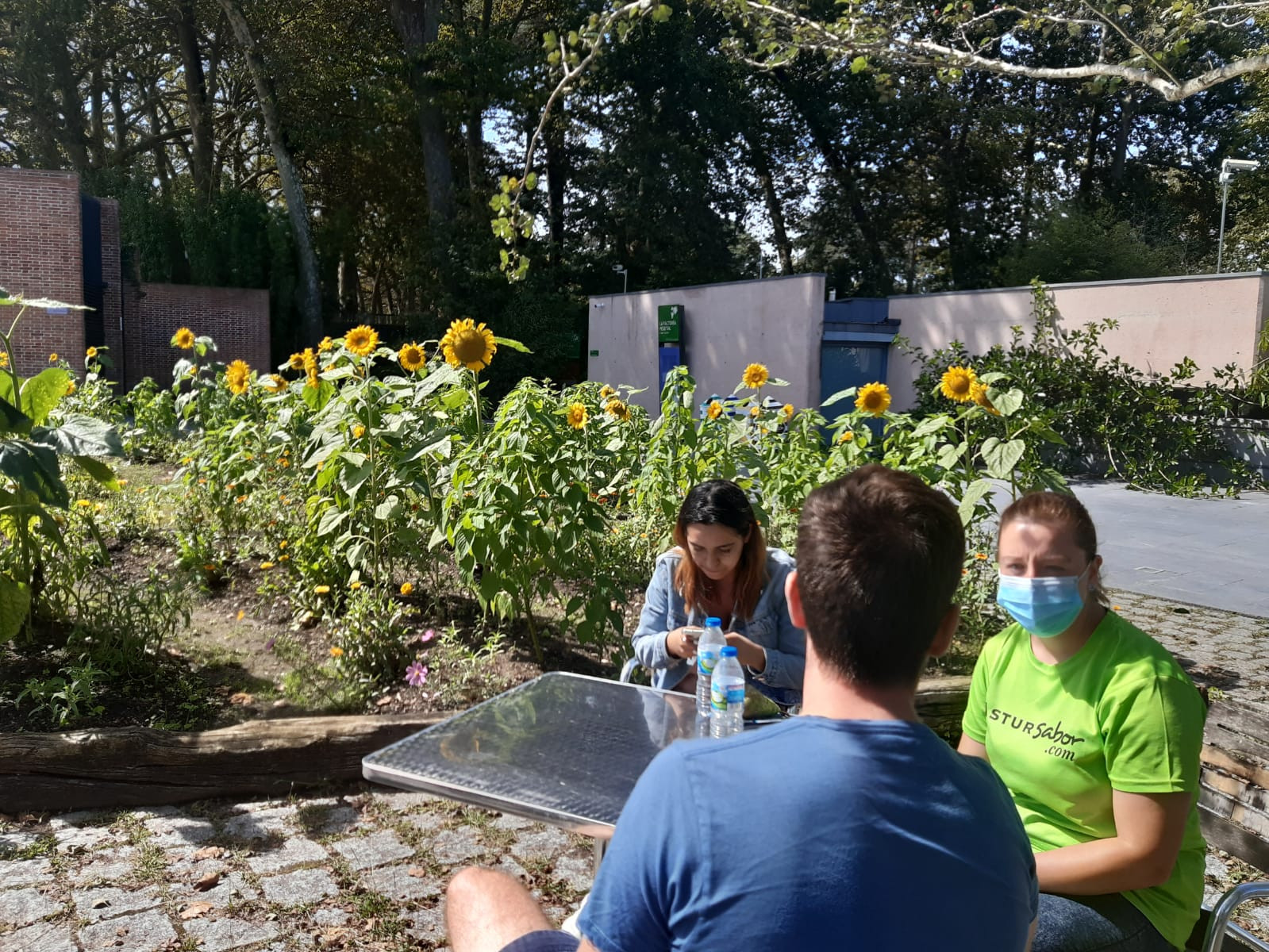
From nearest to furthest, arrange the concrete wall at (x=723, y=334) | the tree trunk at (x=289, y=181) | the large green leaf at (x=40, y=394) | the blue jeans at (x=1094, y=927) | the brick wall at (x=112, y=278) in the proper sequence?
the blue jeans at (x=1094, y=927)
the large green leaf at (x=40, y=394)
the concrete wall at (x=723, y=334)
the tree trunk at (x=289, y=181)
the brick wall at (x=112, y=278)

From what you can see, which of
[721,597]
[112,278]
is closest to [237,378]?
[721,597]

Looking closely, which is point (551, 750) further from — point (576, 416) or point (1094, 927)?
point (576, 416)

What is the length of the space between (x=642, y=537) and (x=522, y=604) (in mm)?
987

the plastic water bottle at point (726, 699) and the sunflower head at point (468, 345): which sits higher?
the sunflower head at point (468, 345)

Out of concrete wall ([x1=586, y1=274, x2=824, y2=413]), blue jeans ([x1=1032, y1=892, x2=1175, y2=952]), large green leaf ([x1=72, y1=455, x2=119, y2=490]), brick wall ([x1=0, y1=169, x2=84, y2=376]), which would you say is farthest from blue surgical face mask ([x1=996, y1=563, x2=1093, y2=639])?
brick wall ([x1=0, y1=169, x2=84, y2=376])

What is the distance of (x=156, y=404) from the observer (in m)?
9.90

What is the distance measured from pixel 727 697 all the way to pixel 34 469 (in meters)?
2.55

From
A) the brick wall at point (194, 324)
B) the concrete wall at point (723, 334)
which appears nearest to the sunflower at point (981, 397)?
the concrete wall at point (723, 334)

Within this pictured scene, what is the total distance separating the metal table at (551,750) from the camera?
199 centimetres

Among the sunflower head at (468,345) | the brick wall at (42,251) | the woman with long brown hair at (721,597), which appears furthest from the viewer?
the brick wall at (42,251)

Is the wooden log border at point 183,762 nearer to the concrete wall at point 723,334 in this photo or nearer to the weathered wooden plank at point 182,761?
the weathered wooden plank at point 182,761

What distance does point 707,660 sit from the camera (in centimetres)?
271

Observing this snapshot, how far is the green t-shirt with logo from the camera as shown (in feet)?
6.58

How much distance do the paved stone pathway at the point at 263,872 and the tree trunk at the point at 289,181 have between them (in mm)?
22499
